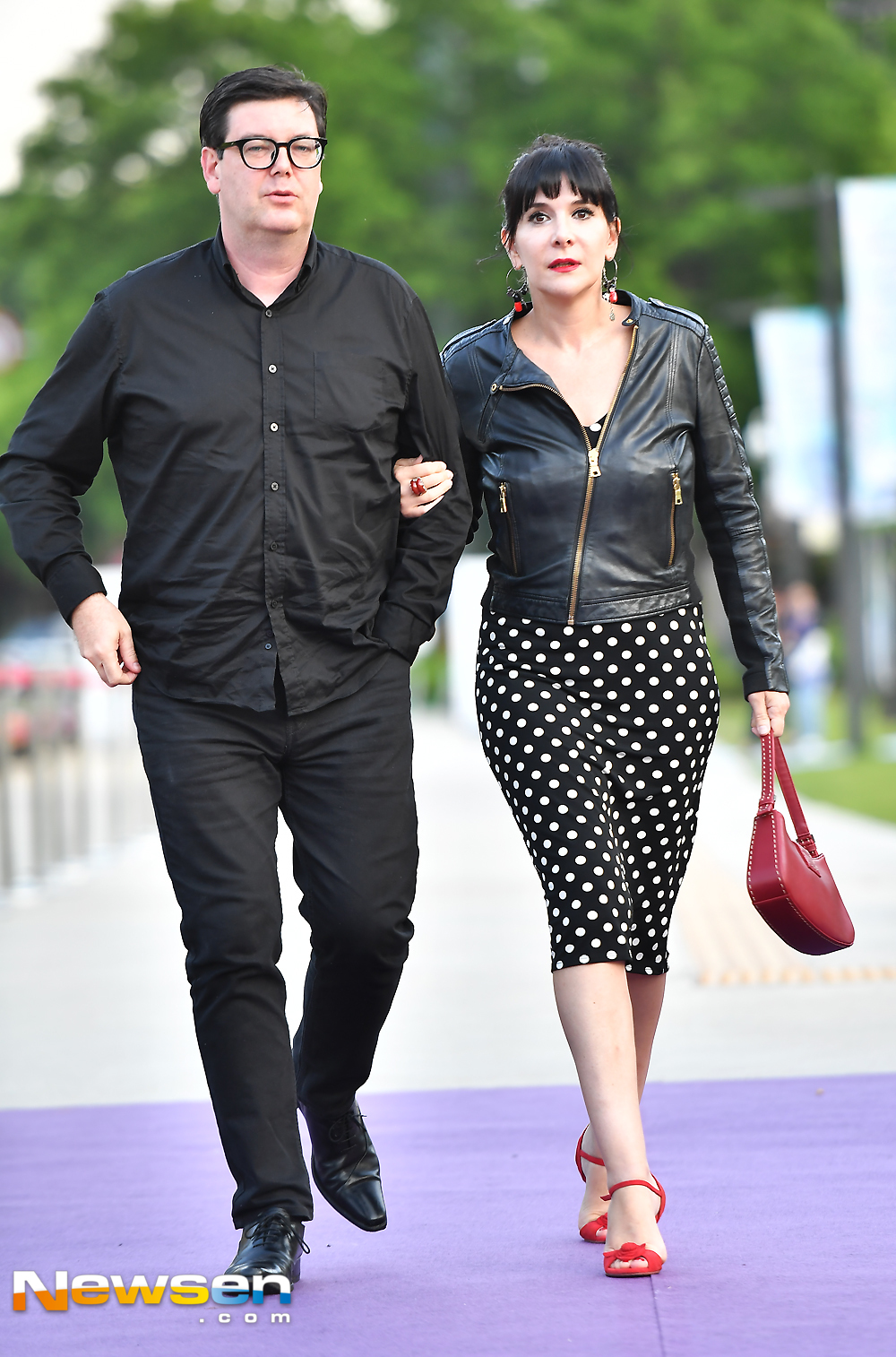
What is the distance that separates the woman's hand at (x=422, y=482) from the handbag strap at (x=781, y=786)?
0.78 metres

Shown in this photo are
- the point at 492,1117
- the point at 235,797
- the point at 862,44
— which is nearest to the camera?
the point at 235,797

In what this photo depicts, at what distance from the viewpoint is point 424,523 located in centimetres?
385

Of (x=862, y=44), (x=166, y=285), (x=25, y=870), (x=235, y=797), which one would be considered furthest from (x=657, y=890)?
(x=862, y=44)

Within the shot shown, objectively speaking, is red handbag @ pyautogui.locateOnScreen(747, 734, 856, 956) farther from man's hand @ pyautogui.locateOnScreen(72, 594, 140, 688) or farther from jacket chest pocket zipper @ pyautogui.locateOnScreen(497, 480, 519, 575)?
man's hand @ pyautogui.locateOnScreen(72, 594, 140, 688)

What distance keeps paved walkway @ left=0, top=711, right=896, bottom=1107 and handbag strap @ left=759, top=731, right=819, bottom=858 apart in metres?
1.64

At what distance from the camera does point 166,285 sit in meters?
3.73

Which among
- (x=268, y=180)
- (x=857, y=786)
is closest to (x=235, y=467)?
(x=268, y=180)

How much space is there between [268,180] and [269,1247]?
73.2 inches

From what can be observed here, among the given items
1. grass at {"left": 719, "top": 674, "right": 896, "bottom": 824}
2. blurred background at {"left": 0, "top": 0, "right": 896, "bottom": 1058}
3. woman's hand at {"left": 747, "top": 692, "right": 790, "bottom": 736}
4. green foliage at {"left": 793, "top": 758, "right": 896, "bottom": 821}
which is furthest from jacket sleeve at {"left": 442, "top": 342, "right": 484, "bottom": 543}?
blurred background at {"left": 0, "top": 0, "right": 896, "bottom": 1058}

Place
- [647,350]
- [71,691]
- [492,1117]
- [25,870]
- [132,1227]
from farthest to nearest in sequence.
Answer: [71,691] < [25,870] < [492,1117] < [132,1227] < [647,350]

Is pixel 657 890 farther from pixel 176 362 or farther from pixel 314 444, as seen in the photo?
pixel 176 362

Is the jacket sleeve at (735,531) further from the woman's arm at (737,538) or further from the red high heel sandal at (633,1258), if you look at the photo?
the red high heel sandal at (633,1258)

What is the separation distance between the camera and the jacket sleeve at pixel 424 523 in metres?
3.80

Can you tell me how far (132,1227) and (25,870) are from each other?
7862mm
